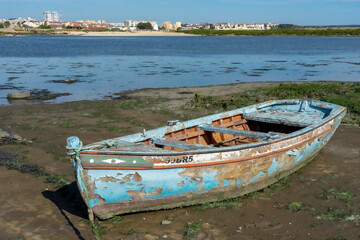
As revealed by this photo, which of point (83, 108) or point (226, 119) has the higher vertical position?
point (226, 119)

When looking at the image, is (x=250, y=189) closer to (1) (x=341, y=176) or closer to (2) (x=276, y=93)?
(1) (x=341, y=176)

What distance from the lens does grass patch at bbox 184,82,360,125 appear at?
1590 centimetres

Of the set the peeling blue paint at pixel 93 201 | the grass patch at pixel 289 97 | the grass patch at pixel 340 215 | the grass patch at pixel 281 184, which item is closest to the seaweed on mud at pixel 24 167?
the peeling blue paint at pixel 93 201

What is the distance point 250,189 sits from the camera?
764 cm

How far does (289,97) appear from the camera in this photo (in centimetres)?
1745

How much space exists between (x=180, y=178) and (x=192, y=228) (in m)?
0.89

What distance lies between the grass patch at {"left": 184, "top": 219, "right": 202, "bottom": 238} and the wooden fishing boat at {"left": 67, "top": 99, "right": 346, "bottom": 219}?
1.58ft

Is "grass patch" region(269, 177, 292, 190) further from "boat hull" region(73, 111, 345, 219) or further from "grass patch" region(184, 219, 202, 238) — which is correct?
"grass patch" region(184, 219, 202, 238)

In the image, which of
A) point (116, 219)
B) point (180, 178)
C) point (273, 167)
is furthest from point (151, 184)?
point (273, 167)

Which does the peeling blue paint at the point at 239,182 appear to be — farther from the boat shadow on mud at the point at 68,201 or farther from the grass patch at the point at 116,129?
the grass patch at the point at 116,129

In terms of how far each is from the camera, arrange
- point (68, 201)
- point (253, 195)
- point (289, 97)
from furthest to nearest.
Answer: point (289, 97)
point (253, 195)
point (68, 201)

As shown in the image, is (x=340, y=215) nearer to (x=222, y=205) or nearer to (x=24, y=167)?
(x=222, y=205)

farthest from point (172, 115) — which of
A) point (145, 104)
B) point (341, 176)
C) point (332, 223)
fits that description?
point (332, 223)

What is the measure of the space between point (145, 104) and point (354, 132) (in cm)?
907
